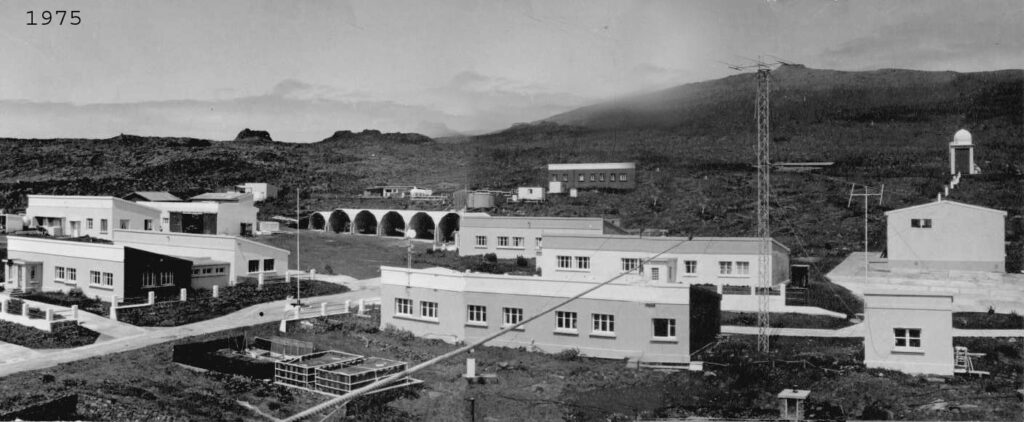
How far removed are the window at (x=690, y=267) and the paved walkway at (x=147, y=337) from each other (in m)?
11.8

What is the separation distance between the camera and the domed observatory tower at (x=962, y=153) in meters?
49.3

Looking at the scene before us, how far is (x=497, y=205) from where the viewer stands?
52562mm

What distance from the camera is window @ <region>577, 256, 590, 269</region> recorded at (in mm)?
31047

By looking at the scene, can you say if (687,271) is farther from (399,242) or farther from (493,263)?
(399,242)

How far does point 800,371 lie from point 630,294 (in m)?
4.37

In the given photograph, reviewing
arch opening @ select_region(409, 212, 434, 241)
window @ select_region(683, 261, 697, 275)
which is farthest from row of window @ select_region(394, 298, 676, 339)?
arch opening @ select_region(409, 212, 434, 241)

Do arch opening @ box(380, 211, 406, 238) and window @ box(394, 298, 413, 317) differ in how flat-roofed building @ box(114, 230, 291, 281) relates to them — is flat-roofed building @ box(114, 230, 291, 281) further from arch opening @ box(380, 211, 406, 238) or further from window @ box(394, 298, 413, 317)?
arch opening @ box(380, 211, 406, 238)

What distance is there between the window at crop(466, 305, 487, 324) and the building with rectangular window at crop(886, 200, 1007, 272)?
18330mm

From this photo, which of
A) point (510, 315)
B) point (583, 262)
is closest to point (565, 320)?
point (510, 315)

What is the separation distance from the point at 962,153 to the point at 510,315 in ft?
143

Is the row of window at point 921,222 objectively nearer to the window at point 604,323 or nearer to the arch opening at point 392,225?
the window at point 604,323

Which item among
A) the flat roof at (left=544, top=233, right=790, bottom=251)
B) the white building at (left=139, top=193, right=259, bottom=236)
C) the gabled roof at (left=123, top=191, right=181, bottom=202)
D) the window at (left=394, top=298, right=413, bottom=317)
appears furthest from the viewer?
the gabled roof at (left=123, top=191, right=181, bottom=202)

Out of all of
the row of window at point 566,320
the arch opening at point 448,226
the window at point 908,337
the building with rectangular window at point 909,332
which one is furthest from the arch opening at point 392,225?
the window at point 908,337

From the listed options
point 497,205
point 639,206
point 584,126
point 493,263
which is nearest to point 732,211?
point 639,206
